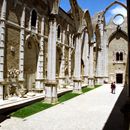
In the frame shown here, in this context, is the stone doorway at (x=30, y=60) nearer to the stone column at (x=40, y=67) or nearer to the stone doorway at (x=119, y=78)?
the stone column at (x=40, y=67)

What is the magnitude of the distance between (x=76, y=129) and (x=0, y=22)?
32.5ft

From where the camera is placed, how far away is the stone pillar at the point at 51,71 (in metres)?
12.4

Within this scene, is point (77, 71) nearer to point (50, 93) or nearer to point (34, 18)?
point (34, 18)

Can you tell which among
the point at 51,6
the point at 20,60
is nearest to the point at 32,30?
the point at 20,60

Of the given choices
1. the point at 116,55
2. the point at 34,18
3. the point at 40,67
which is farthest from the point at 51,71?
the point at 116,55

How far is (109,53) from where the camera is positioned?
35.8 meters

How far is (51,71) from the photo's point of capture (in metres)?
12.7

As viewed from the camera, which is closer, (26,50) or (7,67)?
(7,67)

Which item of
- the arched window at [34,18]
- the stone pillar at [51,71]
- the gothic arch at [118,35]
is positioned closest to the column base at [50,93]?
the stone pillar at [51,71]

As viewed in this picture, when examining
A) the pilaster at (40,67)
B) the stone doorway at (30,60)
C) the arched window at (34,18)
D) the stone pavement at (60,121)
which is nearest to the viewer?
the stone pavement at (60,121)

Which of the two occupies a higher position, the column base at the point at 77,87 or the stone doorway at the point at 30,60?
the stone doorway at the point at 30,60

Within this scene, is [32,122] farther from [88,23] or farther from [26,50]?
[88,23]

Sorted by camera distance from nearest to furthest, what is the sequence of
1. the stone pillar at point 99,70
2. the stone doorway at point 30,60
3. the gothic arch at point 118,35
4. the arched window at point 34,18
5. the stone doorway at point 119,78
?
the stone doorway at point 30,60 → the arched window at point 34,18 → the stone pillar at point 99,70 → the gothic arch at point 118,35 → the stone doorway at point 119,78

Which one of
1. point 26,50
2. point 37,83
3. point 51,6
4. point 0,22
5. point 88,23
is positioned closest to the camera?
point 51,6
